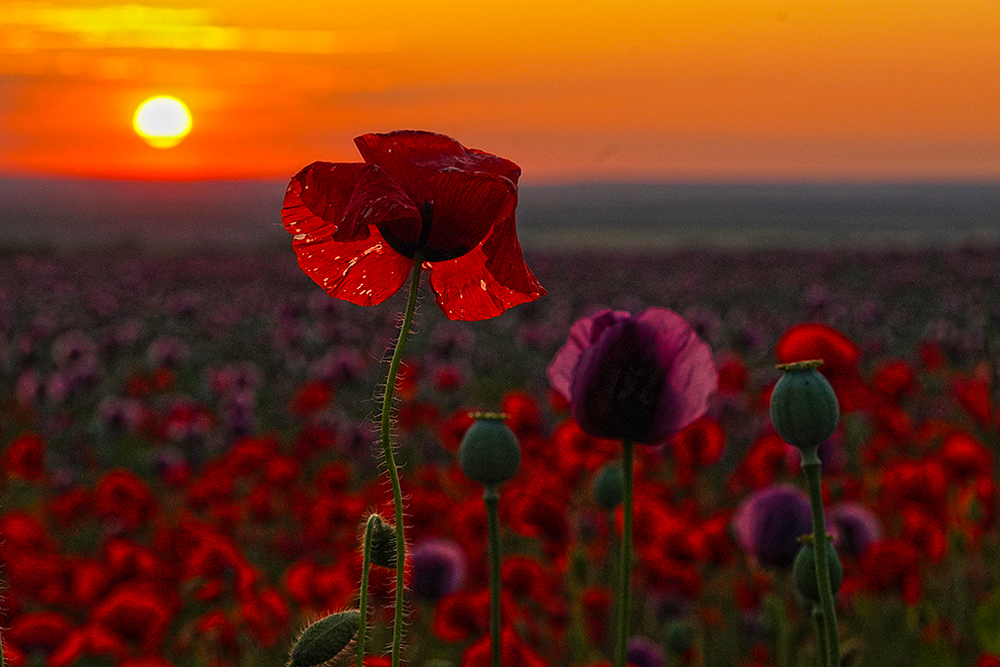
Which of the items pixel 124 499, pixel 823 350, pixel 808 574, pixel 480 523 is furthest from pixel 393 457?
pixel 124 499

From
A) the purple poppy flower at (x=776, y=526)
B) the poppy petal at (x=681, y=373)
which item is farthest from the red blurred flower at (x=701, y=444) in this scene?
the poppy petal at (x=681, y=373)

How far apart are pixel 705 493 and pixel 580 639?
234cm

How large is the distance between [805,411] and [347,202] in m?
0.43

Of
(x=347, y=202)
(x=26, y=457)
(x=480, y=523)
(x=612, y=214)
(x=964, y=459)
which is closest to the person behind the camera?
(x=347, y=202)

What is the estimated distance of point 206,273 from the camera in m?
17.2

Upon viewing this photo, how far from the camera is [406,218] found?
81 centimetres

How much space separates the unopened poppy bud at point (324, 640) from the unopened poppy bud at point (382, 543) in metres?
0.05

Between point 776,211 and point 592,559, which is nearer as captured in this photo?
point 592,559

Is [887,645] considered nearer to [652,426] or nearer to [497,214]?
[652,426]

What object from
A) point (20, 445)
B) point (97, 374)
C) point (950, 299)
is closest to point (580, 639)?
point (20, 445)

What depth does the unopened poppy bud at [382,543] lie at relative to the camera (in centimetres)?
83

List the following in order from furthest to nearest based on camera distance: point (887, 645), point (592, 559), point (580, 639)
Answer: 1. point (592, 559)
2. point (887, 645)
3. point (580, 639)

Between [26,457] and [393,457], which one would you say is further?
[26,457]

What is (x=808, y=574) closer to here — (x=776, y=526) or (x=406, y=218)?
(x=776, y=526)
